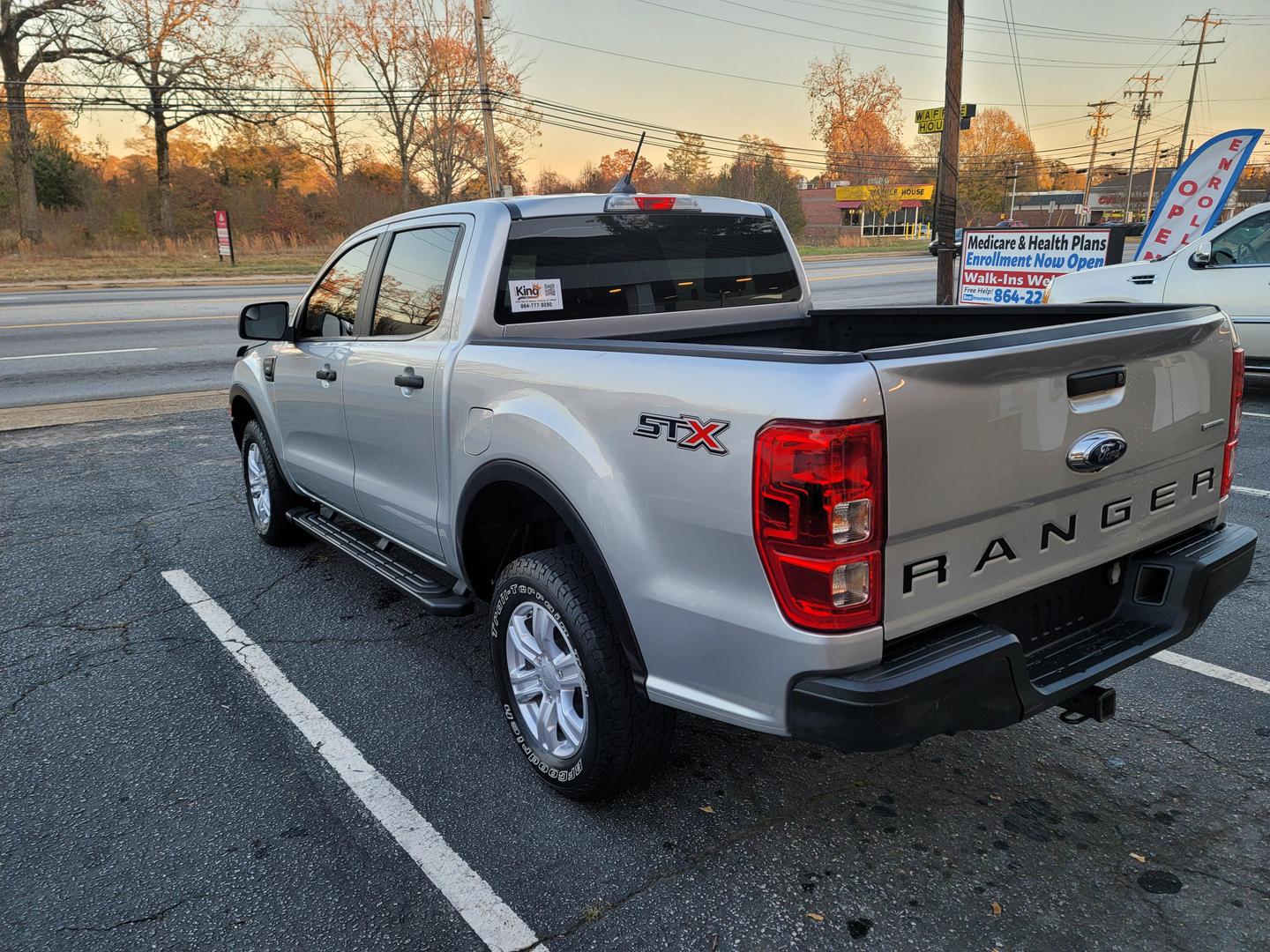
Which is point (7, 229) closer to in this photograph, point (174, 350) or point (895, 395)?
point (174, 350)

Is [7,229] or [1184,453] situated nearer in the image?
[1184,453]

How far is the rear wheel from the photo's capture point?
512 cm

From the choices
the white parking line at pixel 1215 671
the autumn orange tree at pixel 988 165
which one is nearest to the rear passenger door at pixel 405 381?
the white parking line at pixel 1215 671

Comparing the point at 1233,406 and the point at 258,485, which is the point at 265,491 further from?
the point at 1233,406

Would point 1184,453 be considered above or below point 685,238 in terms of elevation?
below

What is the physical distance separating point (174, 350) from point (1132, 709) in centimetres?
1407

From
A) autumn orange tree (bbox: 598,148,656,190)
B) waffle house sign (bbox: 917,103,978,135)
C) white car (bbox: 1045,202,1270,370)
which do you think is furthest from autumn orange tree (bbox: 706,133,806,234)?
white car (bbox: 1045,202,1270,370)

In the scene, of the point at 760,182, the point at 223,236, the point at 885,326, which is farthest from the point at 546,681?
the point at 760,182

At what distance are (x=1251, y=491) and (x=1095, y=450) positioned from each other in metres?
4.65

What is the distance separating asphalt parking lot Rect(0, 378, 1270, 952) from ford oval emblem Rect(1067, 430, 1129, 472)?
45.0 inches

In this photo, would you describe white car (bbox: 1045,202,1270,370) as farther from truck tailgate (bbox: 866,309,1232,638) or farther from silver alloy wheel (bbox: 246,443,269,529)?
silver alloy wheel (bbox: 246,443,269,529)

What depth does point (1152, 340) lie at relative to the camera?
2.47 meters

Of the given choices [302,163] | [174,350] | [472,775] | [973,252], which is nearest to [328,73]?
[302,163]

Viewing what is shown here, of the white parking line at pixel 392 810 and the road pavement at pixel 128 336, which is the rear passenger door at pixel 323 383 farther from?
the road pavement at pixel 128 336
